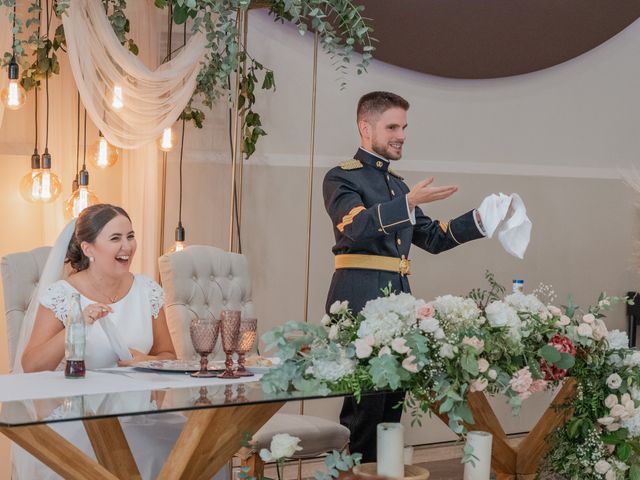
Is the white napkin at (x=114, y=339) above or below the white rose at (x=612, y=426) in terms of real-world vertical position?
above

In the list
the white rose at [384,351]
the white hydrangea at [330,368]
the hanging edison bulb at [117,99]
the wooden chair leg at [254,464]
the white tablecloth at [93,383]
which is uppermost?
the hanging edison bulb at [117,99]

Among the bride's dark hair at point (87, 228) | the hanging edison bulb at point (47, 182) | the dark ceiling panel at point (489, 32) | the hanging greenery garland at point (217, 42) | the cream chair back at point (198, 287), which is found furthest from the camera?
the dark ceiling panel at point (489, 32)

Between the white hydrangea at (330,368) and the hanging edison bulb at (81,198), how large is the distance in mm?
2005

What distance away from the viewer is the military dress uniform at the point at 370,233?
11.6ft

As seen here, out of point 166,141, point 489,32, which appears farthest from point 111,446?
point 489,32

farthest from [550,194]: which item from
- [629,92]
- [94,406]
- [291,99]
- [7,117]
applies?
[94,406]

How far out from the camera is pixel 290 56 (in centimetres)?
500

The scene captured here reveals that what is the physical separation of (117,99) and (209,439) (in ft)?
6.24

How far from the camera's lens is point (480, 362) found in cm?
241

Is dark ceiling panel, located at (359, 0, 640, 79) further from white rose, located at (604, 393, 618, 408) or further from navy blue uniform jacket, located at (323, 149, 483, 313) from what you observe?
white rose, located at (604, 393, 618, 408)

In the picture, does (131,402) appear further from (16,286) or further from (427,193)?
(427,193)

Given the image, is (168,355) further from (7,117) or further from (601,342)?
(7,117)

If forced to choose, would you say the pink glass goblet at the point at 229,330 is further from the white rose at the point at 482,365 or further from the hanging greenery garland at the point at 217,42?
the hanging greenery garland at the point at 217,42

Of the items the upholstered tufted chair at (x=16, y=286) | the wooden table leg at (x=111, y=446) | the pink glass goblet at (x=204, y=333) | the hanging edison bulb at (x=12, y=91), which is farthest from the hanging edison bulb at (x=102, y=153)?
the wooden table leg at (x=111, y=446)
